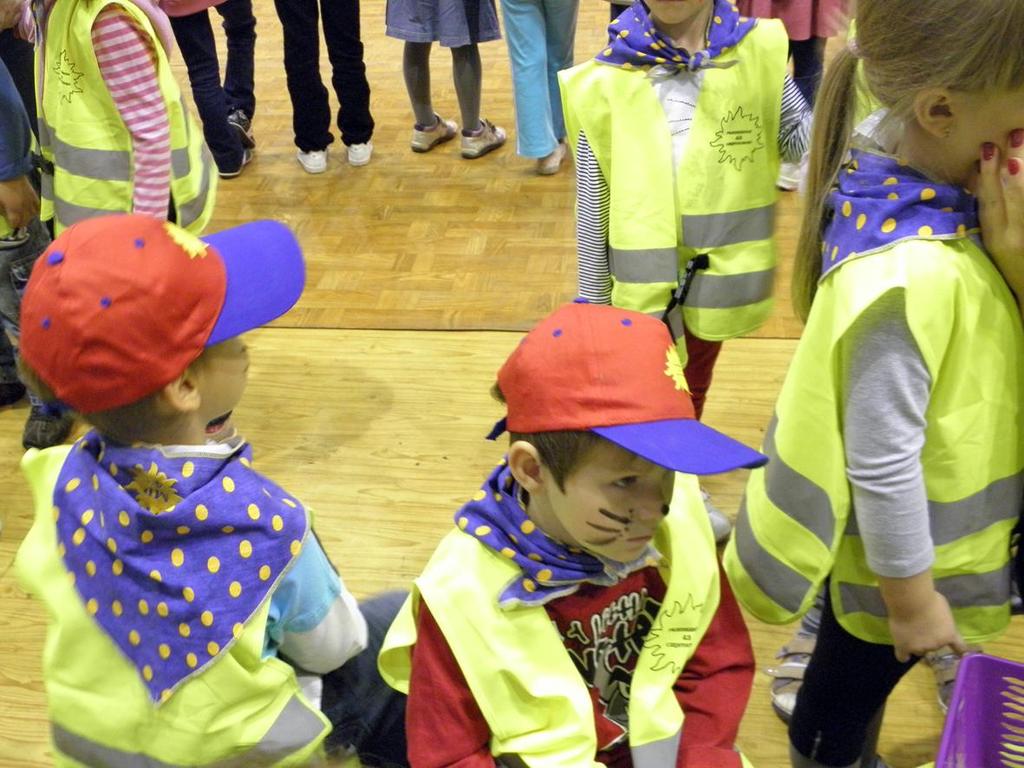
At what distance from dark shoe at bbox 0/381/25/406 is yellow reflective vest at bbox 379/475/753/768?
193 cm

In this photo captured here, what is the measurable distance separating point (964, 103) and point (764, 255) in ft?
2.64

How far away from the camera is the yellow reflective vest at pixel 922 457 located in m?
1.04

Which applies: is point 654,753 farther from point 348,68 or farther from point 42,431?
point 348,68

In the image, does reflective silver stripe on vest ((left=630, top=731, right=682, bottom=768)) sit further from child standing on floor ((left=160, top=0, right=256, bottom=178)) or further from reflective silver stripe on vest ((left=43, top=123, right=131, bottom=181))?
child standing on floor ((left=160, top=0, right=256, bottom=178))

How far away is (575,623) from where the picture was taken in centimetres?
112

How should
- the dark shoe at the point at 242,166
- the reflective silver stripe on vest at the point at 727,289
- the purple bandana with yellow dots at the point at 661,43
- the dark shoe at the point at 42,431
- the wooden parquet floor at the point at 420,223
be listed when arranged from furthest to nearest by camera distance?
the dark shoe at the point at 242,166
the wooden parquet floor at the point at 420,223
the dark shoe at the point at 42,431
the reflective silver stripe on vest at the point at 727,289
the purple bandana with yellow dots at the point at 661,43

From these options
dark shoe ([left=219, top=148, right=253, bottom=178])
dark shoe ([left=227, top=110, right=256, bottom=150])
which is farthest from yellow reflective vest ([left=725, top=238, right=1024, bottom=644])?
dark shoe ([left=227, top=110, right=256, bottom=150])

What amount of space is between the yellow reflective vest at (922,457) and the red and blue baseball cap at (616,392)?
18cm

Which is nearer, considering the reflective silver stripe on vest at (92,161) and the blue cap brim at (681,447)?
the blue cap brim at (681,447)

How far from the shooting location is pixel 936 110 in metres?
1.04

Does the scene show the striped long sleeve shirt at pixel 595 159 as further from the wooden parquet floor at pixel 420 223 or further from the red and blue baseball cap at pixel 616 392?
the wooden parquet floor at pixel 420 223

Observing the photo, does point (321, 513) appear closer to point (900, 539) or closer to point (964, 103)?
point (900, 539)

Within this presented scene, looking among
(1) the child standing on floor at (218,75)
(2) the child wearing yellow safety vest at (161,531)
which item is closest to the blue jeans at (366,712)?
(2) the child wearing yellow safety vest at (161,531)

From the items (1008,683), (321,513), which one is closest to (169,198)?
(321,513)
